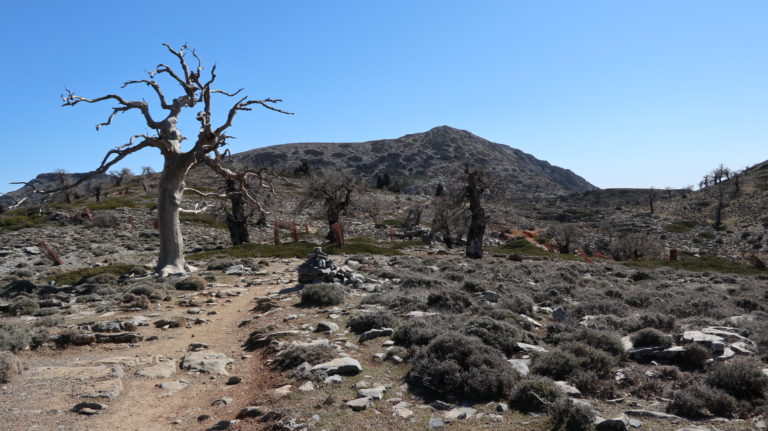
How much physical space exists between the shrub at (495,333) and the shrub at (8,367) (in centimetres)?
751

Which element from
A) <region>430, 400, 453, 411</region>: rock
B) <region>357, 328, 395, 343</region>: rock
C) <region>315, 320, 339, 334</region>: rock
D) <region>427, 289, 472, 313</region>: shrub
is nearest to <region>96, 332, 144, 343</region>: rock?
<region>315, 320, 339, 334</region>: rock

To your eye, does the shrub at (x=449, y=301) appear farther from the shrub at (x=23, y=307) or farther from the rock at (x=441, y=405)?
the shrub at (x=23, y=307)

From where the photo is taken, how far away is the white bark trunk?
1725 centimetres

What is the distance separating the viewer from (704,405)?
548 centimetres

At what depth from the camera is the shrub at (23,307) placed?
11422 mm

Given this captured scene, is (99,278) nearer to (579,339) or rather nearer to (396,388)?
(396,388)

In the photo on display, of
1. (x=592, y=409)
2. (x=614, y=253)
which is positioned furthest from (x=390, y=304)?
(x=614, y=253)

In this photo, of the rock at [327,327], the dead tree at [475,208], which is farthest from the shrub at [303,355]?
the dead tree at [475,208]

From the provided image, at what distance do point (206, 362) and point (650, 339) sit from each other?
8.25 meters

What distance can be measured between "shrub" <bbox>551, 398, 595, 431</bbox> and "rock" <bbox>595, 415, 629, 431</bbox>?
0.09 metres

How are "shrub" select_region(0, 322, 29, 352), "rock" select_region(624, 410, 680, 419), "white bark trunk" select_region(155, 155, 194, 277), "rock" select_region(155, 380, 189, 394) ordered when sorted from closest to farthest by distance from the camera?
"rock" select_region(624, 410, 680, 419) → "rock" select_region(155, 380, 189, 394) → "shrub" select_region(0, 322, 29, 352) → "white bark trunk" select_region(155, 155, 194, 277)

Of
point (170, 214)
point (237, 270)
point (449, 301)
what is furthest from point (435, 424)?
point (237, 270)

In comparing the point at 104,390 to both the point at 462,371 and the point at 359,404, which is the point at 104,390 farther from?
the point at 462,371

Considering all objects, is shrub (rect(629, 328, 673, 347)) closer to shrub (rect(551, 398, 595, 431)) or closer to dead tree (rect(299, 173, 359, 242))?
shrub (rect(551, 398, 595, 431))
